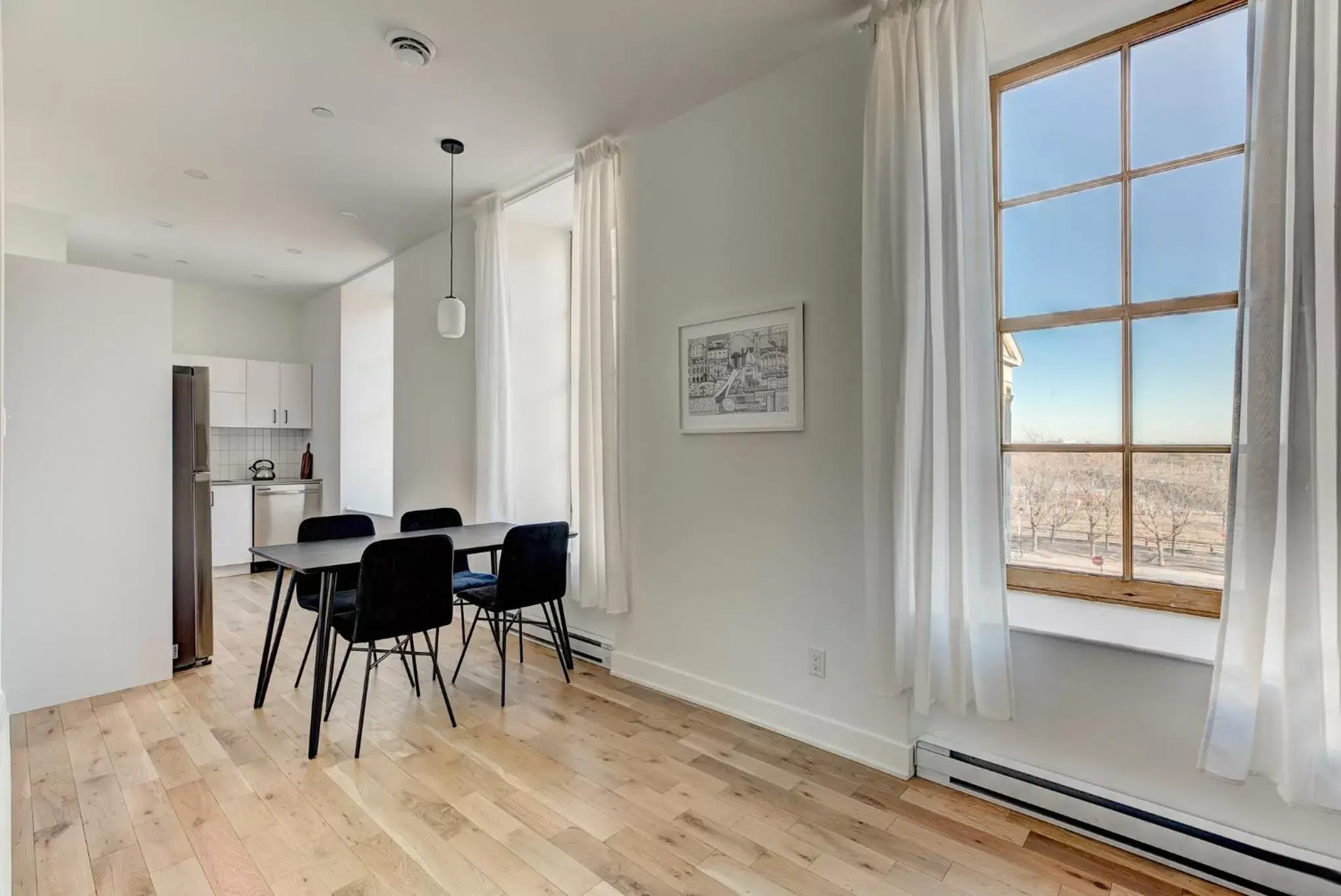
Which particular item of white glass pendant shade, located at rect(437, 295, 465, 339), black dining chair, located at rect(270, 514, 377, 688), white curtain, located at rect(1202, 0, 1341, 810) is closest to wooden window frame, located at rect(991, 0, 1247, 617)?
white curtain, located at rect(1202, 0, 1341, 810)

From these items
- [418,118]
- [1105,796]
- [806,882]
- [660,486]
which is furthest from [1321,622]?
[418,118]

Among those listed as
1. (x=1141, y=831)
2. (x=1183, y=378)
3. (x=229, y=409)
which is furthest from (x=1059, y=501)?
(x=229, y=409)

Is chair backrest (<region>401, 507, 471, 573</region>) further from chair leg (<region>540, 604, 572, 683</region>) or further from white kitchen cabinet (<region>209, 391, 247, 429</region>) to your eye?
white kitchen cabinet (<region>209, 391, 247, 429</region>)

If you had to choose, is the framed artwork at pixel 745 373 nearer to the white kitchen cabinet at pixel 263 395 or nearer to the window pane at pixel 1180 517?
the window pane at pixel 1180 517

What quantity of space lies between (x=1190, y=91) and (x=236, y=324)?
8274 millimetres

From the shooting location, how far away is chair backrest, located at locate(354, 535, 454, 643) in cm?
260

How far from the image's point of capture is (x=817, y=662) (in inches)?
107

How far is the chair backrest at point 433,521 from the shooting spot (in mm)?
3795

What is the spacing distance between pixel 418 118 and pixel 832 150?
2.18 meters

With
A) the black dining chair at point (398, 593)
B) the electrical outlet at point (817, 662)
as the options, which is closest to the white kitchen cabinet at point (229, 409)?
the black dining chair at point (398, 593)

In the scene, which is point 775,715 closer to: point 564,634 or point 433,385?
point 564,634

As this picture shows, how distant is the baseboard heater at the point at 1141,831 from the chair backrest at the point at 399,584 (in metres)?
2.15

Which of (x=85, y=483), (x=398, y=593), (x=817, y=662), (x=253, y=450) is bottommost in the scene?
(x=817, y=662)

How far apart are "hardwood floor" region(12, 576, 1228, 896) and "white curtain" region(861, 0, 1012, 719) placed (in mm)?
480
